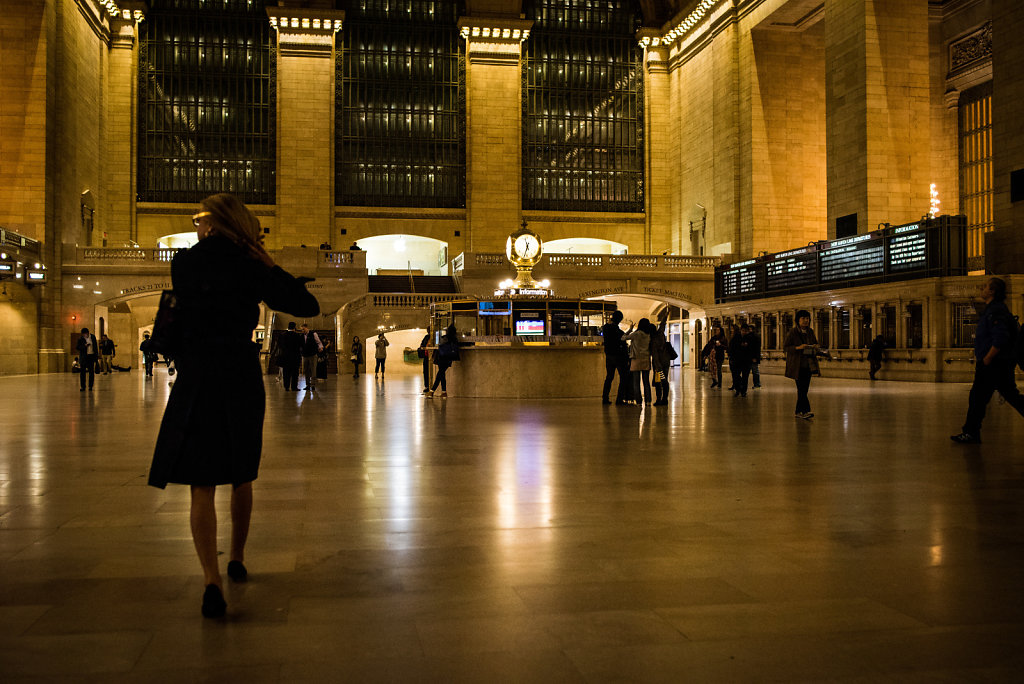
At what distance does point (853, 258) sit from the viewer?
25.6m

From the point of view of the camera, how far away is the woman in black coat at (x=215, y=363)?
→ 3213 mm

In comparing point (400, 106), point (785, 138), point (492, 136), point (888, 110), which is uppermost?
point (400, 106)

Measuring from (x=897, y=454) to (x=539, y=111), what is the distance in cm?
3990

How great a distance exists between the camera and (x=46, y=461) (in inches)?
273

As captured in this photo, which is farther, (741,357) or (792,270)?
(792,270)

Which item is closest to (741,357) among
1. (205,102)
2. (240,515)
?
(240,515)

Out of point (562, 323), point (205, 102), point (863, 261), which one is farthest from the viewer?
point (205, 102)

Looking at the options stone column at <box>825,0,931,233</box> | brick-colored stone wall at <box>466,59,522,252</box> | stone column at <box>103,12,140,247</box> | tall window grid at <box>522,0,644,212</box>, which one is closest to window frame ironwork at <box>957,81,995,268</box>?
stone column at <box>825,0,931,233</box>

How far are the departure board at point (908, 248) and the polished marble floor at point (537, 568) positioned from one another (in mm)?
16387

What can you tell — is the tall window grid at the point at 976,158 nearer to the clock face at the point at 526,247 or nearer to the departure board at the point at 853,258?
the departure board at the point at 853,258

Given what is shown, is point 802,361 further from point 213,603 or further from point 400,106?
point 400,106

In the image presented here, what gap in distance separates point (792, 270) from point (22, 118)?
27389 millimetres

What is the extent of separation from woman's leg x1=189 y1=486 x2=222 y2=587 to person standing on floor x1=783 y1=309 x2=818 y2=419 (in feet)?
29.5

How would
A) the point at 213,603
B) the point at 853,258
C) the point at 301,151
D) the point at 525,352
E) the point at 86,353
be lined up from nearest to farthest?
the point at 213,603, the point at 525,352, the point at 86,353, the point at 853,258, the point at 301,151
